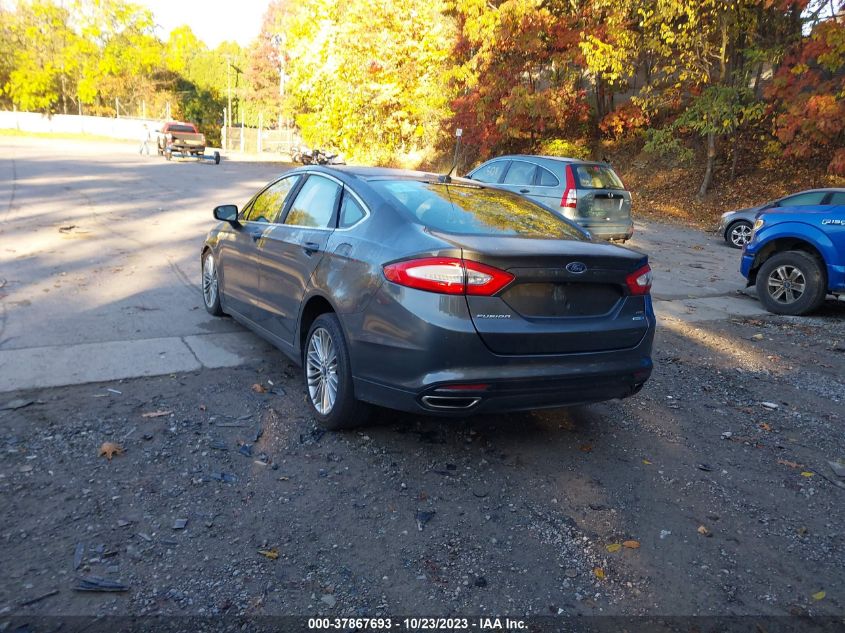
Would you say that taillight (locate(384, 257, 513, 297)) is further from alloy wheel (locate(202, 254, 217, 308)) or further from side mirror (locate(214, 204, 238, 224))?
alloy wheel (locate(202, 254, 217, 308))

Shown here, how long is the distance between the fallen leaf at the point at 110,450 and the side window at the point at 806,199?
30.5ft

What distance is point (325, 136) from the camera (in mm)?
35250

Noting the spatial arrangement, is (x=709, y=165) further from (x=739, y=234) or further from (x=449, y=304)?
(x=449, y=304)

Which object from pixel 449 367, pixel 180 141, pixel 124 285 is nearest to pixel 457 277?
pixel 449 367

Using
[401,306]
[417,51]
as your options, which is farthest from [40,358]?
[417,51]

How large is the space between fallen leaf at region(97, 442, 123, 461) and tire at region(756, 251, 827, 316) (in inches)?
311

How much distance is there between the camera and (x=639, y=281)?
426cm

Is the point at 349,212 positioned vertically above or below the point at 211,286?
above

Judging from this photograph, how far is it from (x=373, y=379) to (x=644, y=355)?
1.70 m

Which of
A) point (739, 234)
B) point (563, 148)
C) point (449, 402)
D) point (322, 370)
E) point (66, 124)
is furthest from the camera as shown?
point (66, 124)

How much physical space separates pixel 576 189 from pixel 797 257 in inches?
166

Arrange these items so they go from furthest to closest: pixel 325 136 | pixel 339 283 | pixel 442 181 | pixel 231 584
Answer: pixel 325 136
pixel 442 181
pixel 339 283
pixel 231 584

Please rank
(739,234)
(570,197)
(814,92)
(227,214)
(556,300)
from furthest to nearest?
(814,92) → (739,234) → (570,197) → (227,214) → (556,300)

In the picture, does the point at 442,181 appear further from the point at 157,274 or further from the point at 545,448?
the point at 157,274
